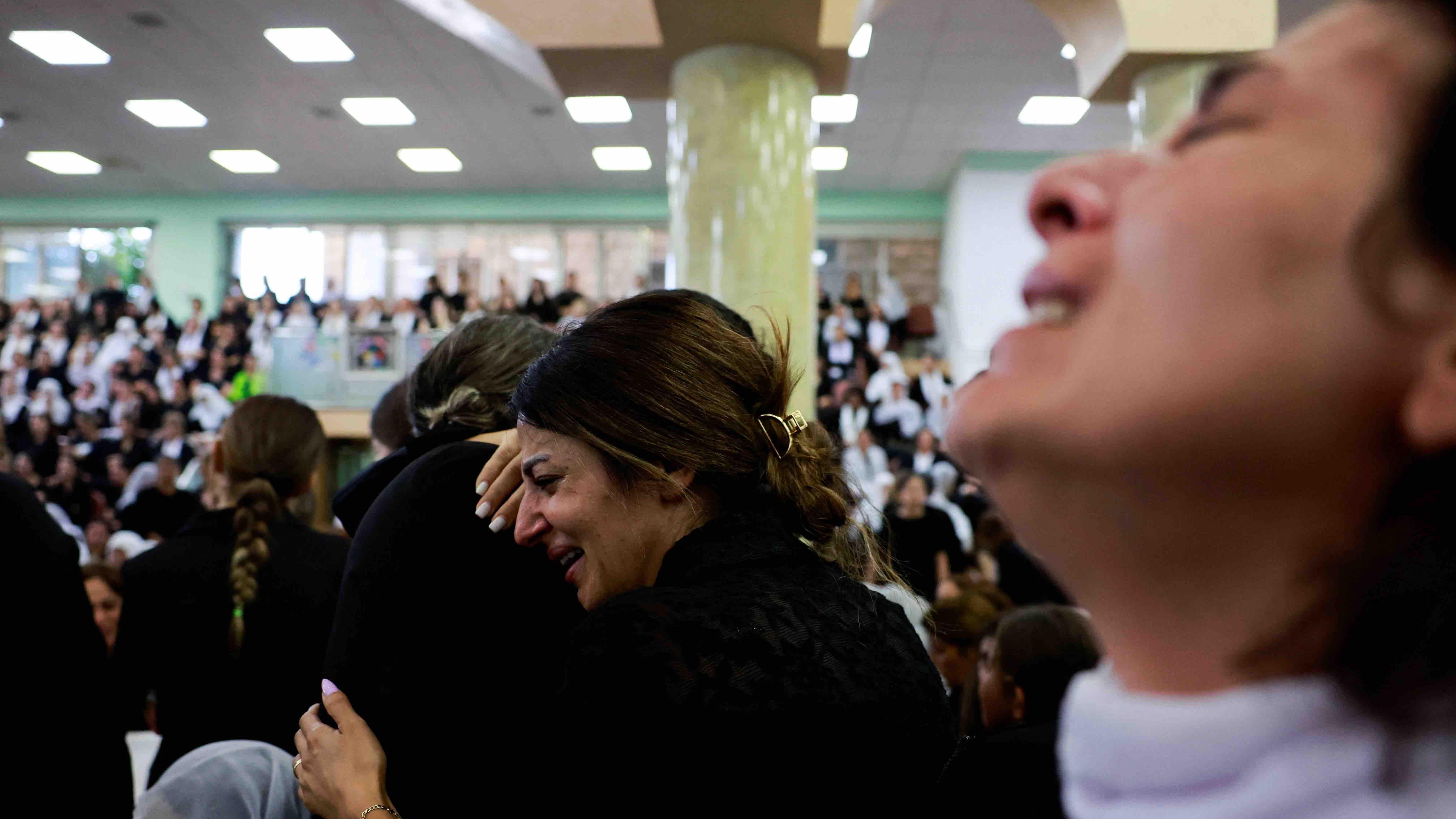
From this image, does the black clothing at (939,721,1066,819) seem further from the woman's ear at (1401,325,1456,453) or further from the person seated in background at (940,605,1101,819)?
the person seated in background at (940,605,1101,819)

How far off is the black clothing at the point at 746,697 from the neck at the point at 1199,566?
71 centimetres

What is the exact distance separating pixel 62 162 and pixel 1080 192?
17.7 meters

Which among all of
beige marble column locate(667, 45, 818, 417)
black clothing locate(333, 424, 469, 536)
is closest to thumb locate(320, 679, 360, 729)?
black clothing locate(333, 424, 469, 536)

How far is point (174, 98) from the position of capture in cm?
1271

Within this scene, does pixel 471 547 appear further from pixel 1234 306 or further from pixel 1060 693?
pixel 1060 693

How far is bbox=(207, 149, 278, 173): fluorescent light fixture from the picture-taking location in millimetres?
14906

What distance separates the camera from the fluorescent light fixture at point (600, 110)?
12898 millimetres

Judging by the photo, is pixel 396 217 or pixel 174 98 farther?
pixel 396 217

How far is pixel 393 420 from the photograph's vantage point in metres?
2.34

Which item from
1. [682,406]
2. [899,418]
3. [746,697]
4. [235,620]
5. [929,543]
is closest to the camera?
[746,697]

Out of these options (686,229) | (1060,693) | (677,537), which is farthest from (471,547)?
(686,229)

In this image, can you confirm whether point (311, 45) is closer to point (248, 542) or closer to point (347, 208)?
point (347, 208)

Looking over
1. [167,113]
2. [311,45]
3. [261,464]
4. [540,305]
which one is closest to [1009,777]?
[261,464]

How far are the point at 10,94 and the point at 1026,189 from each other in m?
14.9
